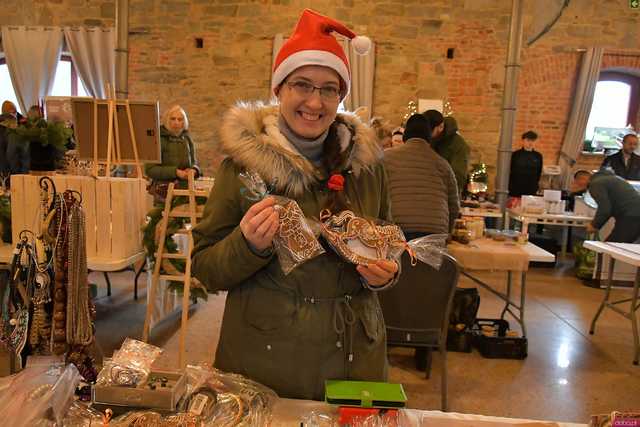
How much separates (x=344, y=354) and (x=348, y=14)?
Result: 788 centimetres

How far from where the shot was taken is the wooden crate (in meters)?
2.74

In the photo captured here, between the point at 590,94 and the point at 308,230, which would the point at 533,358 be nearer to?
the point at 308,230

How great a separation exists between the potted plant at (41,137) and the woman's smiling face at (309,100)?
2.37 meters

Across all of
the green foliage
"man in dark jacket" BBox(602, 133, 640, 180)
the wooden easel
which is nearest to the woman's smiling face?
the wooden easel

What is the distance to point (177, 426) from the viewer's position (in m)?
0.91

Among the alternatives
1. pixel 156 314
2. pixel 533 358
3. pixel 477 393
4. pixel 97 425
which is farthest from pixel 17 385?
pixel 533 358

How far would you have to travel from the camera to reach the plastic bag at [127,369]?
3.22 ft

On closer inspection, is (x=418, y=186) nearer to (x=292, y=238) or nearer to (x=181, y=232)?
(x=181, y=232)

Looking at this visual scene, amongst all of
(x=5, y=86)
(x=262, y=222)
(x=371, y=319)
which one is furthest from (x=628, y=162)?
(x=5, y=86)

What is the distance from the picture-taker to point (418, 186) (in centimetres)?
330

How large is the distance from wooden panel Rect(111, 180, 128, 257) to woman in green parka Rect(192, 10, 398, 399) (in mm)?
1781

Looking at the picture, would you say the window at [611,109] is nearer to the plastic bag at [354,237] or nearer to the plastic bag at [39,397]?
the plastic bag at [354,237]

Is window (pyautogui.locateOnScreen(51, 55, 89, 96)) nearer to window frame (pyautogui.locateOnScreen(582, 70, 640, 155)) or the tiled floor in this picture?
the tiled floor

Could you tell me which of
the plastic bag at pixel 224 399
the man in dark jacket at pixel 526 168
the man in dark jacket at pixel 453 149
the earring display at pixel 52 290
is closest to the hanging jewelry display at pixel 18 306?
the earring display at pixel 52 290
